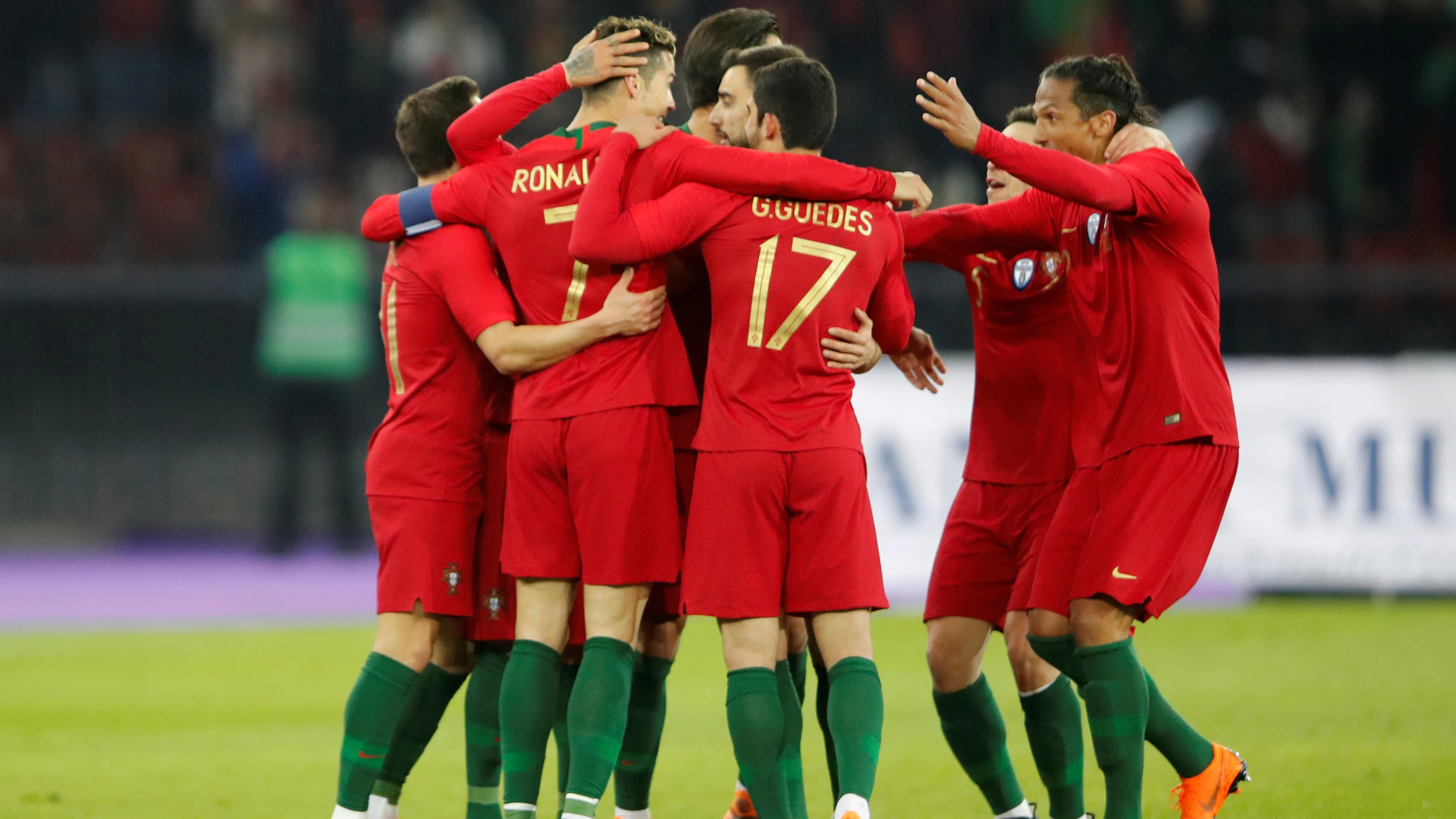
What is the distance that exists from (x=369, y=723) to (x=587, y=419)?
3.78 ft

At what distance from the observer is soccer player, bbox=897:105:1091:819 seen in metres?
5.40

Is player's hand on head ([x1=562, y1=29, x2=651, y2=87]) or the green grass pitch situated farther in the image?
the green grass pitch

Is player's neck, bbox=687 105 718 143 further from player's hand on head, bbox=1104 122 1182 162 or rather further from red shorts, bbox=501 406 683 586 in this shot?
player's hand on head, bbox=1104 122 1182 162

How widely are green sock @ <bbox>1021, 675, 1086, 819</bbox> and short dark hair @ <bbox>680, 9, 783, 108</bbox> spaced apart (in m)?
2.22

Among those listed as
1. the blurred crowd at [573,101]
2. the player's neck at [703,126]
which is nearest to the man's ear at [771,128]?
the player's neck at [703,126]

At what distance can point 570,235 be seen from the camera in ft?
16.2

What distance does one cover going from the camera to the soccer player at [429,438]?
16.5ft

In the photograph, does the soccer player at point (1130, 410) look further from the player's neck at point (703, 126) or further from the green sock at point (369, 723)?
the green sock at point (369, 723)

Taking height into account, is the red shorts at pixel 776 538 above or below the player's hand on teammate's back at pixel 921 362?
below

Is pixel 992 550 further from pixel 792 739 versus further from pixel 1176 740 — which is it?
pixel 792 739

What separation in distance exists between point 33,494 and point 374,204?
9.87m

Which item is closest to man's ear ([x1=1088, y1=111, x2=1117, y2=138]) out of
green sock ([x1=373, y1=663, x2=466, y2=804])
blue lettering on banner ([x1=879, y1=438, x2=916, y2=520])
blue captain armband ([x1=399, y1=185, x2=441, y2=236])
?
blue captain armband ([x1=399, y1=185, x2=441, y2=236])

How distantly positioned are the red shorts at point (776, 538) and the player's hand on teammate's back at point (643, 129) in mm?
931

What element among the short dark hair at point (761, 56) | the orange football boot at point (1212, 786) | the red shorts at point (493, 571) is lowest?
the orange football boot at point (1212, 786)
